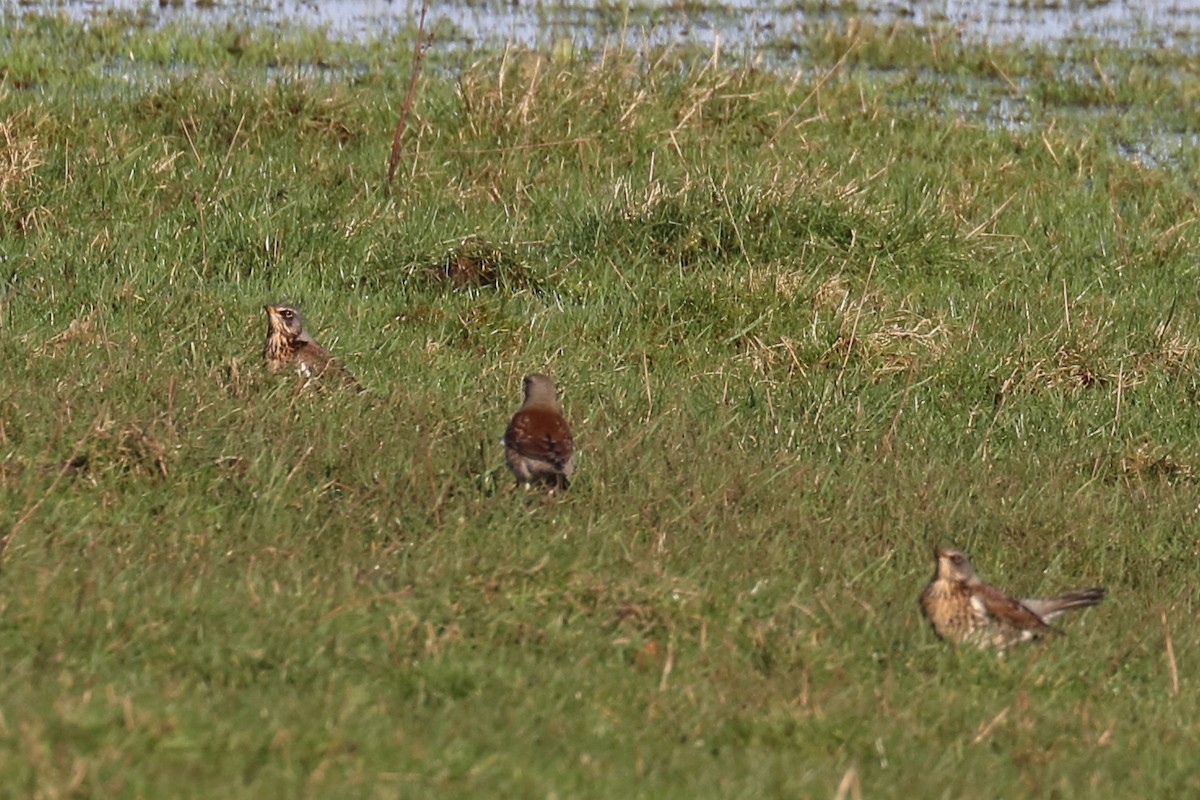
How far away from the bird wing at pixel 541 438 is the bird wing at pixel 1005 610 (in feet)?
5.17

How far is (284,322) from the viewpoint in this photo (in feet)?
26.9

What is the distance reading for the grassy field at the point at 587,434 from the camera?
4.81 m

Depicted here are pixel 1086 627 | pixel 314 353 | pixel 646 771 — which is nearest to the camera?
pixel 646 771

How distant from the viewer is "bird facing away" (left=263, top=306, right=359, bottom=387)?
789cm

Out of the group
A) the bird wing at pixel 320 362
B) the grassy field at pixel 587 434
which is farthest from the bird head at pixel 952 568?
the bird wing at pixel 320 362

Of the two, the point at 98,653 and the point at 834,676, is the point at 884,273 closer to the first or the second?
the point at 834,676

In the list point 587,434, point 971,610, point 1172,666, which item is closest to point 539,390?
point 587,434

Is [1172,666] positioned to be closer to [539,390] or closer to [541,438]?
[541,438]

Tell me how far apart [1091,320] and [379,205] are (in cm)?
421

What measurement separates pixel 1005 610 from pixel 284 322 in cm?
375

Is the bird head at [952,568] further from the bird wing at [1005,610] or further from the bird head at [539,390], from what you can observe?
the bird head at [539,390]

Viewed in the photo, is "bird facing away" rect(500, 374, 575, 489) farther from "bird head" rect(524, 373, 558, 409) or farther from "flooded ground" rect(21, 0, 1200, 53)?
"flooded ground" rect(21, 0, 1200, 53)

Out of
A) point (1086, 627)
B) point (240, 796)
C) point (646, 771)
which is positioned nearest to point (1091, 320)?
point (1086, 627)

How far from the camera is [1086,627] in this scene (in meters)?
6.18
